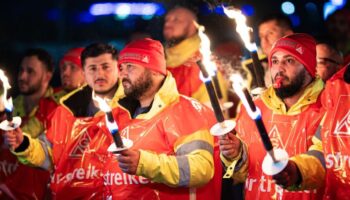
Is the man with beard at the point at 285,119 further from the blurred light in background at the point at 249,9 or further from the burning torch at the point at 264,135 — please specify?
the blurred light in background at the point at 249,9

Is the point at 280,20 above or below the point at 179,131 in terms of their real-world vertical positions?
above

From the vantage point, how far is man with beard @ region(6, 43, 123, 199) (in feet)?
23.5

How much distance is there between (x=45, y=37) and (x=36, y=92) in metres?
8.96

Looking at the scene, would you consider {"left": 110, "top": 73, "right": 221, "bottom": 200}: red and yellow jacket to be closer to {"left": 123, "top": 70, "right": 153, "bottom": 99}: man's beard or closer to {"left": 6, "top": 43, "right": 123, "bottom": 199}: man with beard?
{"left": 123, "top": 70, "right": 153, "bottom": 99}: man's beard

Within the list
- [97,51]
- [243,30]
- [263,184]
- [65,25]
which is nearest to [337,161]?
[263,184]

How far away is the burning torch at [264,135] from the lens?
4.23 meters

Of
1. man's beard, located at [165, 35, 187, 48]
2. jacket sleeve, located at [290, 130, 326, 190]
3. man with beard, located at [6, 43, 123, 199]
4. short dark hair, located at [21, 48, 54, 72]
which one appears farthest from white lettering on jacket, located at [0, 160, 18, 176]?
jacket sleeve, located at [290, 130, 326, 190]

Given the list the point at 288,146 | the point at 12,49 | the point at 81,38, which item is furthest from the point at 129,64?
the point at 81,38

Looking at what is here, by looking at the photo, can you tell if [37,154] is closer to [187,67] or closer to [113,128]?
[187,67]

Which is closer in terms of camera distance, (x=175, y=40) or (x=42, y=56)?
(x=175, y=40)

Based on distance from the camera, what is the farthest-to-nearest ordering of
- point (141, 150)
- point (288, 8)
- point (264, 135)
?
point (288, 8) → point (141, 150) → point (264, 135)

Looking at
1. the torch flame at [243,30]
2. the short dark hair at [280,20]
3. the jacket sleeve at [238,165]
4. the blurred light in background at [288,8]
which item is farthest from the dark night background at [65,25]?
the torch flame at [243,30]

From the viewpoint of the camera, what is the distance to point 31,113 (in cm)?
848

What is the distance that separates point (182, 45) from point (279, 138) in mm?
2816
